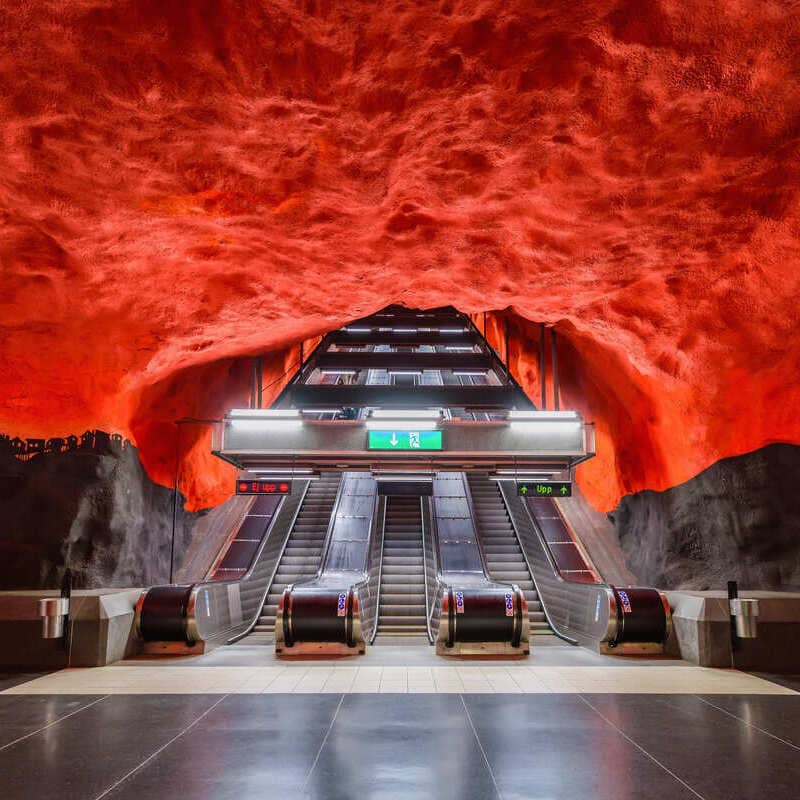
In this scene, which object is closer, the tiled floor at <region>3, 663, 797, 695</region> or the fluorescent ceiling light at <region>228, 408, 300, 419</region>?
the tiled floor at <region>3, 663, 797, 695</region>

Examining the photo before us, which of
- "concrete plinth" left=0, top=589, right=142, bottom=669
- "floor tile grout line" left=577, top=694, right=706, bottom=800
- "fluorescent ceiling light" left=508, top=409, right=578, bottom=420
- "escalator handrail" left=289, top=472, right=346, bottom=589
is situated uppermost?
"fluorescent ceiling light" left=508, top=409, right=578, bottom=420

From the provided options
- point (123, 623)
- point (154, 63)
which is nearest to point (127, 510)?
point (123, 623)

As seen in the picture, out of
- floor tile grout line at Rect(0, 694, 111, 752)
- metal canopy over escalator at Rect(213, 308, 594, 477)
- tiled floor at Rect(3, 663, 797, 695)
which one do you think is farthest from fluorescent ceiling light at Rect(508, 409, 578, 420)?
floor tile grout line at Rect(0, 694, 111, 752)

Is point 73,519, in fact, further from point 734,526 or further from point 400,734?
point 734,526

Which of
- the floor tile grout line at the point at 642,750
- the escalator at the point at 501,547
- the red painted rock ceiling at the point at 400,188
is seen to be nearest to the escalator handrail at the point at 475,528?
the escalator at the point at 501,547

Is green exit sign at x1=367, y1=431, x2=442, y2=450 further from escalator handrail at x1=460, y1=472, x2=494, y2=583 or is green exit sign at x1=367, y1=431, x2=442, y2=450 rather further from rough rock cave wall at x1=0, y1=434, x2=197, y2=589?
rough rock cave wall at x1=0, y1=434, x2=197, y2=589

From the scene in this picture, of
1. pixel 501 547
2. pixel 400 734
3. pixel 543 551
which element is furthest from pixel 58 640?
pixel 543 551

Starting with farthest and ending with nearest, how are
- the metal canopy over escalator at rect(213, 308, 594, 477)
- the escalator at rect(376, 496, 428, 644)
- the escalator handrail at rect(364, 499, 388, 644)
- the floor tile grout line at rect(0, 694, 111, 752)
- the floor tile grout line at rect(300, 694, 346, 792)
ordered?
the escalator at rect(376, 496, 428, 644) < the metal canopy over escalator at rect(213, 308, 594, 477) < the escalator handrail at rect(364, 499, 388, 644) < the floor tile grout line at rect(0, 694, 111, 752) < the floor tile grout line at rect(300, 694, 346, 792)

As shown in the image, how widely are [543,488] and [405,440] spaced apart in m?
2.39

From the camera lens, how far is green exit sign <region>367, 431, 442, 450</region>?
10672mm

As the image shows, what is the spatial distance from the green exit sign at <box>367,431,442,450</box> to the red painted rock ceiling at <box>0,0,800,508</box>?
216 centimetres

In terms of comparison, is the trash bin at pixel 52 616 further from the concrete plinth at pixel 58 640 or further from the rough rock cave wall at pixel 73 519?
the rough rock cave wall at pixel 73 519

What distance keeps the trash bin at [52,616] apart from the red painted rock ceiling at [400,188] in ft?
8.66

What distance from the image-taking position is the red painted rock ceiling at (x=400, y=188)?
183 inches
